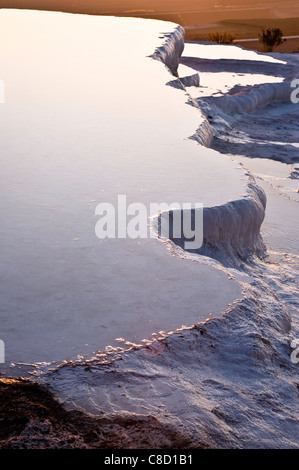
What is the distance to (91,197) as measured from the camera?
316 centimetres

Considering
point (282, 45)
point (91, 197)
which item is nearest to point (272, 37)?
point (282, 45)

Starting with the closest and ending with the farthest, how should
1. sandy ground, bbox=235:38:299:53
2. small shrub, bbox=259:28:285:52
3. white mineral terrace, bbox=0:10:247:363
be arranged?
1. white mineral terrace, bbox=0:10:247:363
2. small shrub, bbox=259:28:285:52
3. sandy ground, bbox=235:38:299:53

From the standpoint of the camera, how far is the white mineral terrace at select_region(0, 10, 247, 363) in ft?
7.24

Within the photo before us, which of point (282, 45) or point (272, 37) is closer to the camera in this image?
point (272, 37)

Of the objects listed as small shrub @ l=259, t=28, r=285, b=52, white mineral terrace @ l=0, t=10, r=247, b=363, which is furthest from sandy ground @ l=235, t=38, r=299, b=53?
white mineral terrace @ l=0, t=10, r=247, b=363

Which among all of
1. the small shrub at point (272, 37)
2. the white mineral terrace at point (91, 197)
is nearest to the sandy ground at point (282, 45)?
the small shrub at point (272, 37)

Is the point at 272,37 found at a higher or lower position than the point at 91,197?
lower

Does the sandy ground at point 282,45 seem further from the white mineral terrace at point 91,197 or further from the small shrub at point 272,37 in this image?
the white mineral terrace at point 91,197

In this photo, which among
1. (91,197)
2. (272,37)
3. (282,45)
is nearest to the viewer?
(91,197)

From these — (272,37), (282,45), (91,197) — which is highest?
(91,197)

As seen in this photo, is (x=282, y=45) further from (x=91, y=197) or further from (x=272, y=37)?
(x=91, y=197)

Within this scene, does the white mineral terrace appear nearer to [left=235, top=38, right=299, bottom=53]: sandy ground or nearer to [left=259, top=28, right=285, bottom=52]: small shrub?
[left=259, top=28, right=285, bottom=52]: small shrub

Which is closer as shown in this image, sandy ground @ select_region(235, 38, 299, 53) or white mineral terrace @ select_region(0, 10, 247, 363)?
white mineral terrace @ select_region(0, 10, 247, 363)

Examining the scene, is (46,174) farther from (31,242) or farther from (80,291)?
(80,291)
